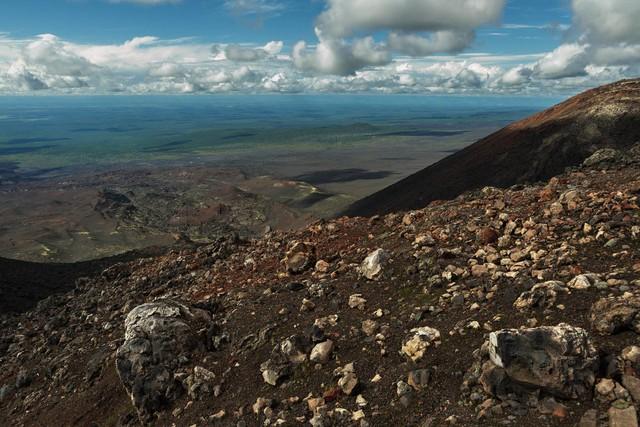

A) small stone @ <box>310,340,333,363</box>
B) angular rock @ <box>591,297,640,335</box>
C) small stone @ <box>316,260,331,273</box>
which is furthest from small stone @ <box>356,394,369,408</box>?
small stone @ <box>316,260,331,273</box>

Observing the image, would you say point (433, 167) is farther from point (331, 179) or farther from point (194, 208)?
point (331, 179)

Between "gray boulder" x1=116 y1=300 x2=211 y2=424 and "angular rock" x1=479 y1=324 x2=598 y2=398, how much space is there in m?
7.08

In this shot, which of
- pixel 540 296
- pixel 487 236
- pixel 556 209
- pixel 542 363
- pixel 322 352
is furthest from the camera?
pixel 556 209

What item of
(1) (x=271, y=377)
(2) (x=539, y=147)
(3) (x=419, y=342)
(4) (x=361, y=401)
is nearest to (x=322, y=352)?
(1) (x=271, y=377)

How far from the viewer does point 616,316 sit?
706 cm

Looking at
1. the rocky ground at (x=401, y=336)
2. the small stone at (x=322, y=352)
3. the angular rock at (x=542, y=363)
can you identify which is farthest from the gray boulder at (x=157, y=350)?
the angular rock at (x=542, y=363)

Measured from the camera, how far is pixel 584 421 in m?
5.85

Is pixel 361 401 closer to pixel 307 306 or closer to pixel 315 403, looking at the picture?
pixel 315 403

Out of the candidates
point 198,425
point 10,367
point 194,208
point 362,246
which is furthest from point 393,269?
point 194,208

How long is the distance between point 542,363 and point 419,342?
7.54ft

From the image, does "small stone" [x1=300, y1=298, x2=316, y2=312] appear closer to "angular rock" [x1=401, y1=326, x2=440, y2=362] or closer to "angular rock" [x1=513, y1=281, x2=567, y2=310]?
"angular rock" [x1=401, y1=326, x2=440, y2=362]

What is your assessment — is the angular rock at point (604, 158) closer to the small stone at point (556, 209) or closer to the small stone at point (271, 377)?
the small stone at point (556, 209)

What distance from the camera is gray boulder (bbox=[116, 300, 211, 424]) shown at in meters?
10.2

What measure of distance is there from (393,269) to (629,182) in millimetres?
8294
